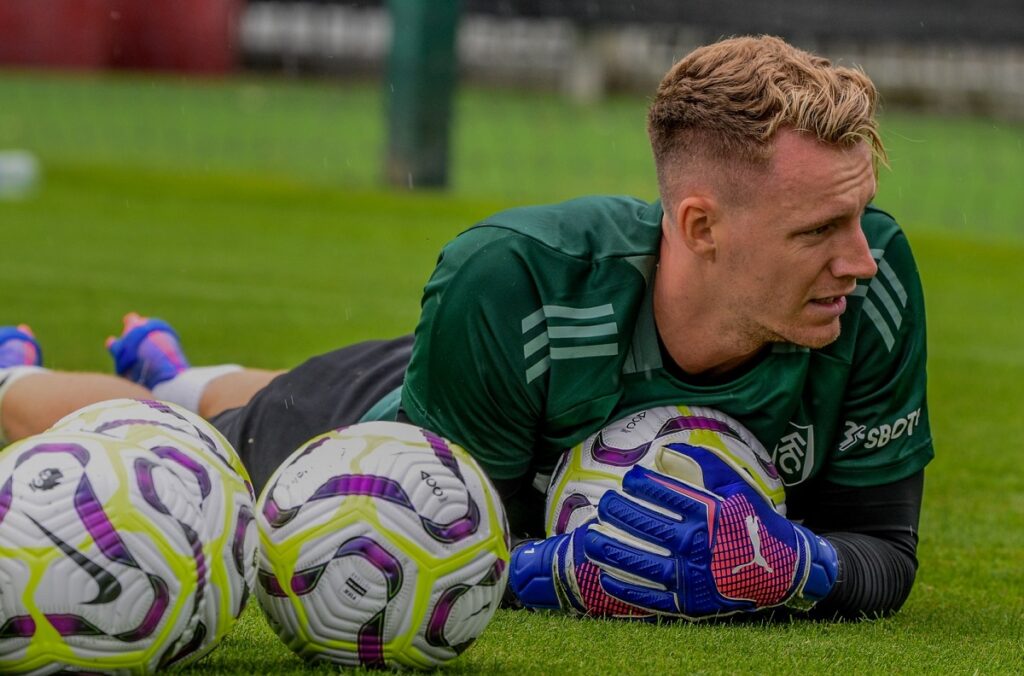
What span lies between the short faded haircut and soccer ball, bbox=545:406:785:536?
47 cm

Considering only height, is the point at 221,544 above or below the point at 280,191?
above

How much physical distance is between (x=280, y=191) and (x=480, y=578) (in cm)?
1132

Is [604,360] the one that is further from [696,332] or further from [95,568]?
[95,568]

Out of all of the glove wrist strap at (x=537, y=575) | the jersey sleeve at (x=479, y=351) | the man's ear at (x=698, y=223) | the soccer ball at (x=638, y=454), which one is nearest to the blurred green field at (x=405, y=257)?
the glove wrist strap at (x=537, y=575)

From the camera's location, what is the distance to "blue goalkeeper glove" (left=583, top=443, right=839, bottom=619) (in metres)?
3.32

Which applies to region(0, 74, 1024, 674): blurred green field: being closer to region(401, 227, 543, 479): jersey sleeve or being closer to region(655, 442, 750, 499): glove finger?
region(655, 442, 750, 499): glove finger

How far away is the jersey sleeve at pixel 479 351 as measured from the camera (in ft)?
11.4

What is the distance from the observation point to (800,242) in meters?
3.38

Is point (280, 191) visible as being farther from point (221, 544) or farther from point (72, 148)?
point (221, 544)

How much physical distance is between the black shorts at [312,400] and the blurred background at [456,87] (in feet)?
19.6

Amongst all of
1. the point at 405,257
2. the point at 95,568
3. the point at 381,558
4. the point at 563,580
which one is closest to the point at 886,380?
the point at 563,580

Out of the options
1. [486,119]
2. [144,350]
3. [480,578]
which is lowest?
[486,119]

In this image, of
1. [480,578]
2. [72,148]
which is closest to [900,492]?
[480,578]

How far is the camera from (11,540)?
107 inches
